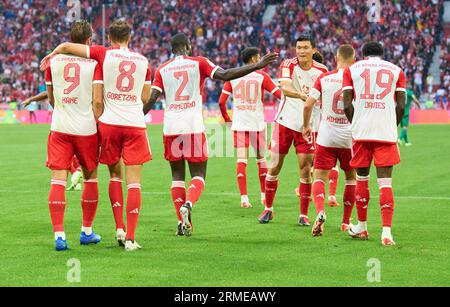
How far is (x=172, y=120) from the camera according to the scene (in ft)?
33.6

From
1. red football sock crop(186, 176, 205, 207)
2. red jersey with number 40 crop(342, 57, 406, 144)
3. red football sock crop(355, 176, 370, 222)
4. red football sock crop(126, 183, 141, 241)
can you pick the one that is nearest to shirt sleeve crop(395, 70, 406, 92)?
red jersey with number 40 crop(342, 57, 406, 144)

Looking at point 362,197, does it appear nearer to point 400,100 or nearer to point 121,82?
point 400,100

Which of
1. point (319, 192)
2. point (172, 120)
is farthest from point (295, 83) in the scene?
point (172, 120)

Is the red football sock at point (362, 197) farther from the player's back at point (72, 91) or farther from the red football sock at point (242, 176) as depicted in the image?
the red football sock at point (242, 176)

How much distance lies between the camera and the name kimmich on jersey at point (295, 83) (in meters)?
11.4

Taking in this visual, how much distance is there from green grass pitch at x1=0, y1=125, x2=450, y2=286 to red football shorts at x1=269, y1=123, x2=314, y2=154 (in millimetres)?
973

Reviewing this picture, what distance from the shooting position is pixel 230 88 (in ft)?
45.8

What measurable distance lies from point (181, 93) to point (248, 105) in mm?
3689

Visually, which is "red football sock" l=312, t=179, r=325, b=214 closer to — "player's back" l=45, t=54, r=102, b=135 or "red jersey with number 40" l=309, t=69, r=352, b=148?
"red jersey with number 40" l=309, t=69, r=352, b=148

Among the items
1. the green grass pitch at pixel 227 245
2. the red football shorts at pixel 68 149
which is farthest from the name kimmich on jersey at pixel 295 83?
the red football shorts at pixel 68 149
